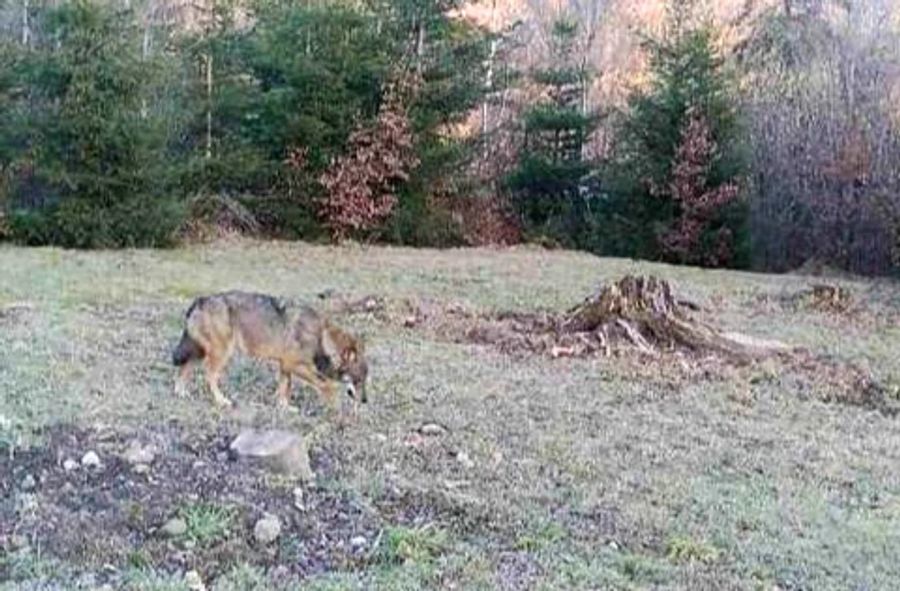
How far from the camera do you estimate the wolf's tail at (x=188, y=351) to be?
644 centimetres

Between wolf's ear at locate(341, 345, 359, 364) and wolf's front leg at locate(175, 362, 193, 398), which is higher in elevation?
wolf's ear at locate(341, 345, 359, 364)

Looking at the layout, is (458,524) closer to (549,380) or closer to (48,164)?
(549,380)

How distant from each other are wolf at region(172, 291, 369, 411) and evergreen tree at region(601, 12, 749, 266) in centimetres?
1248

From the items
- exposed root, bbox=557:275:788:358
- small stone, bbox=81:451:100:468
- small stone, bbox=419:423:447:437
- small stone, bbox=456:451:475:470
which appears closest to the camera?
small stone, bbox=81:451:100:468

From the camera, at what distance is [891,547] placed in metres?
4.61

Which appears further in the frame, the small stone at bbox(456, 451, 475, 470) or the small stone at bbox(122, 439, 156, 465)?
the small stone at bbox(456, 451, 475, 470)

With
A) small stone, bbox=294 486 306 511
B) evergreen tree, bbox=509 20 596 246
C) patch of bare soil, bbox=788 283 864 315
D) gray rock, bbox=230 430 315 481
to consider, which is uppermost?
evergreen tree, bbox=509 20 596 246

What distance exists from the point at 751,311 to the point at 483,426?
244 inches

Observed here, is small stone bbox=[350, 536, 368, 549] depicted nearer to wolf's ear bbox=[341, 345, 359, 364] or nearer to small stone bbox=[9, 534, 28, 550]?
small stone bbox=[9, 534, 28, 550]

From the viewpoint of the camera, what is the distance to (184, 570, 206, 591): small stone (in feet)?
12.3

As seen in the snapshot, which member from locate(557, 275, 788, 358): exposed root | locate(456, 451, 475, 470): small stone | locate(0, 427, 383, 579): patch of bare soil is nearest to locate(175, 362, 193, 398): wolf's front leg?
locate(0, 427, 383, 579): patch of bare soil

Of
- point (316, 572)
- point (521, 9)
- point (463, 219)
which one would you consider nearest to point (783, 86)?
point (463, 219)

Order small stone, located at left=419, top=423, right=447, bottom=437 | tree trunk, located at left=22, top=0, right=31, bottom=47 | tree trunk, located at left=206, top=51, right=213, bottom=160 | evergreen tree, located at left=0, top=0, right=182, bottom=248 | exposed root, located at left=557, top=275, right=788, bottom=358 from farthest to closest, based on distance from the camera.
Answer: tree trunk, located at left=206, top=51, right=213, bottom=160 → tree trunk, located at left=22, top=0, right=31, bottom=47 → evergreen tree, located at left=0, top=0, right=182, bottom=248 → exposed root, located at left=557, top=275, right=788, bottom=358 → small stone, located at left=419, top=423, right=447, bottom=437

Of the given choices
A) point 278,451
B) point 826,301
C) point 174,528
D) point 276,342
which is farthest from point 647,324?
point 174,528
